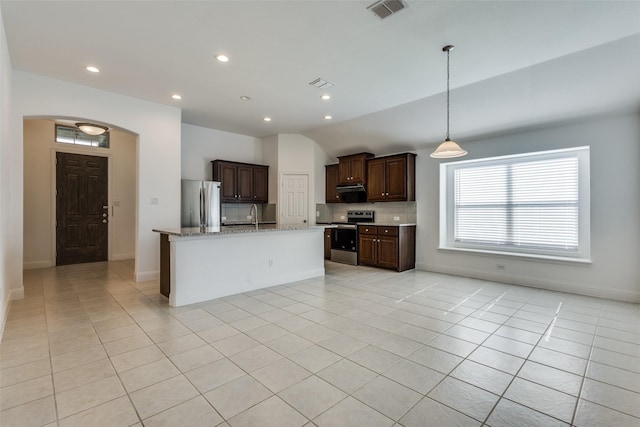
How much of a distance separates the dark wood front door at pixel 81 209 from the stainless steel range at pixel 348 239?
206 inches

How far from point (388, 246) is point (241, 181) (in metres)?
3.54

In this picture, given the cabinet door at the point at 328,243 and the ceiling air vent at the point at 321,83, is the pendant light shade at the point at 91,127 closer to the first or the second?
the ceiling air vent at the point at 321,83

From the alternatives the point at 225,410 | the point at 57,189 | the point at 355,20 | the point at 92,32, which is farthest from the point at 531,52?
the point at 57,189

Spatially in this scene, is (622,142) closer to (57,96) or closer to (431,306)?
(431,306)

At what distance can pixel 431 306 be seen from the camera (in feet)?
12.1

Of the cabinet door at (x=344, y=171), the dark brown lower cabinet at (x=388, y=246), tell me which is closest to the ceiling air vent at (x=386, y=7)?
the dark brown lower cabinet at (x=388, y=246)

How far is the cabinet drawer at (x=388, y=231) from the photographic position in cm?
578

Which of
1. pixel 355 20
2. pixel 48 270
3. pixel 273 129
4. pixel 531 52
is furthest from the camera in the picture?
pixel 273 129

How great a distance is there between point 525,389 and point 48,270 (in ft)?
24.7

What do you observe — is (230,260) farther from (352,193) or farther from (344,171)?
(344,171)

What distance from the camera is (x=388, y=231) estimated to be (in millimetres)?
5891

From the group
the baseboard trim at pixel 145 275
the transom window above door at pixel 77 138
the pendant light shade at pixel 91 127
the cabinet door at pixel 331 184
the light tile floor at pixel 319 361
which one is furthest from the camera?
the cabinet door at pixel 331 184

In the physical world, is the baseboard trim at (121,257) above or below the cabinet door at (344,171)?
below

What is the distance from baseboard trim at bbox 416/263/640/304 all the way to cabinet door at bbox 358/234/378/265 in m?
1.19
